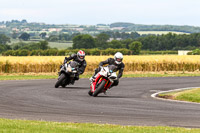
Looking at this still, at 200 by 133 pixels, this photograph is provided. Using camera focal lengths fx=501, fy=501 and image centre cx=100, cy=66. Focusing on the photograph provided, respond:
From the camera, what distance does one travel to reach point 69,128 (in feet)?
35.8

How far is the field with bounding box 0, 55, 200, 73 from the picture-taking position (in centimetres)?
4000

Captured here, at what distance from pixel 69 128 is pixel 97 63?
3122cm

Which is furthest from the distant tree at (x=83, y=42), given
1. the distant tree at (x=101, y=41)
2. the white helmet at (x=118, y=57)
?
the white helmet at (x=118, y=57)

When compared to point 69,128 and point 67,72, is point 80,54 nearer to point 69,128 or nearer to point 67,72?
point 67,72

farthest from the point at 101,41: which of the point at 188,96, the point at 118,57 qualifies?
the point at 188,96

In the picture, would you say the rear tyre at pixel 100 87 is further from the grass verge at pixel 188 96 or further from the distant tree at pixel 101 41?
the distant tree at pixel 101 41

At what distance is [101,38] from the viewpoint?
15325cm

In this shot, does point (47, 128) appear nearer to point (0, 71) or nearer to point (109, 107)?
point (109, 107)

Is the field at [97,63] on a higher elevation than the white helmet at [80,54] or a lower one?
lower

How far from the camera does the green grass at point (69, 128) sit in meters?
10.5

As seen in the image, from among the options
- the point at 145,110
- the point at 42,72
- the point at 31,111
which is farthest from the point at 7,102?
the point at 42,72

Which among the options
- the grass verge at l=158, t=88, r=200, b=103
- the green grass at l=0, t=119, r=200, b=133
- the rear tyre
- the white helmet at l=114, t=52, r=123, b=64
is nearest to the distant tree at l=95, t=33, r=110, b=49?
the grass verge at l=158, t=88, r=200, b=103

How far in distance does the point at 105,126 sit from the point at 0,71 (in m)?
29.4

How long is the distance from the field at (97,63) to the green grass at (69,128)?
2833cm
